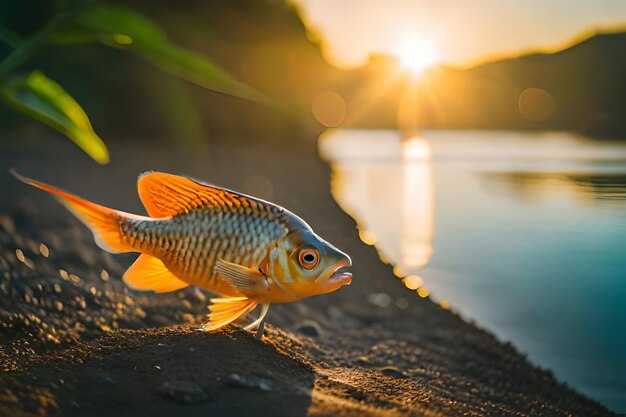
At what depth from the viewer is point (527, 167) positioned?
8.54 meters

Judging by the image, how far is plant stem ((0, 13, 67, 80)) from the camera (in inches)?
107

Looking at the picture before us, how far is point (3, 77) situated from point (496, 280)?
3.71m

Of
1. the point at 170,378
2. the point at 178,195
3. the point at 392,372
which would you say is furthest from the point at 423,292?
the point at 170,378

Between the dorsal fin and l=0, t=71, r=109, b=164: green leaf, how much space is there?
366 millimetres

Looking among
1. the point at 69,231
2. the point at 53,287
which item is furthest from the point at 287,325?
the point at 69,231

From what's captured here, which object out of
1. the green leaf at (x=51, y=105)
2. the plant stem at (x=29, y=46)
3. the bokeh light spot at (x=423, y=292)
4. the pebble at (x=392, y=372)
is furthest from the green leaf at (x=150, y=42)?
the bokeh light spot at (x=423, y=292)

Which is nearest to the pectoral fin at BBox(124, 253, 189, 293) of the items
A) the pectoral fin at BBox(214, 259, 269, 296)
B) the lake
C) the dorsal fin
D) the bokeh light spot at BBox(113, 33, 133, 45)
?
the dorsal fin

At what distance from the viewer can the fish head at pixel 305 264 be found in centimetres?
202

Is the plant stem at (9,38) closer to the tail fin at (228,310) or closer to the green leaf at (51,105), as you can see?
the green leaf at (51,105)

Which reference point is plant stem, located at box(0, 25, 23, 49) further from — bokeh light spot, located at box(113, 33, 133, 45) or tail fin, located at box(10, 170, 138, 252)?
tail fin, located at box(10, 170, 138, 252)

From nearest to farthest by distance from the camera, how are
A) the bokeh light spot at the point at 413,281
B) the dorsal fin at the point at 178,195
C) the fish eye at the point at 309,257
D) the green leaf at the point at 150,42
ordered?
the fish eye at the point at 309,257 → the dorsal fin at the point at 178,195 → the green leaf at the point at 150,42 → the bokeh light spot at the point at 413,281

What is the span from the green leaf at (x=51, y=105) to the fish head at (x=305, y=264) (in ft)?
2.98

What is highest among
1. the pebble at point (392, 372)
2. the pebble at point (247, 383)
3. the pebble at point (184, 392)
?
the pebble at point (392, 372)

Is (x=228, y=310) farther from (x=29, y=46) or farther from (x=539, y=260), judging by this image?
(x=539, y=260)
